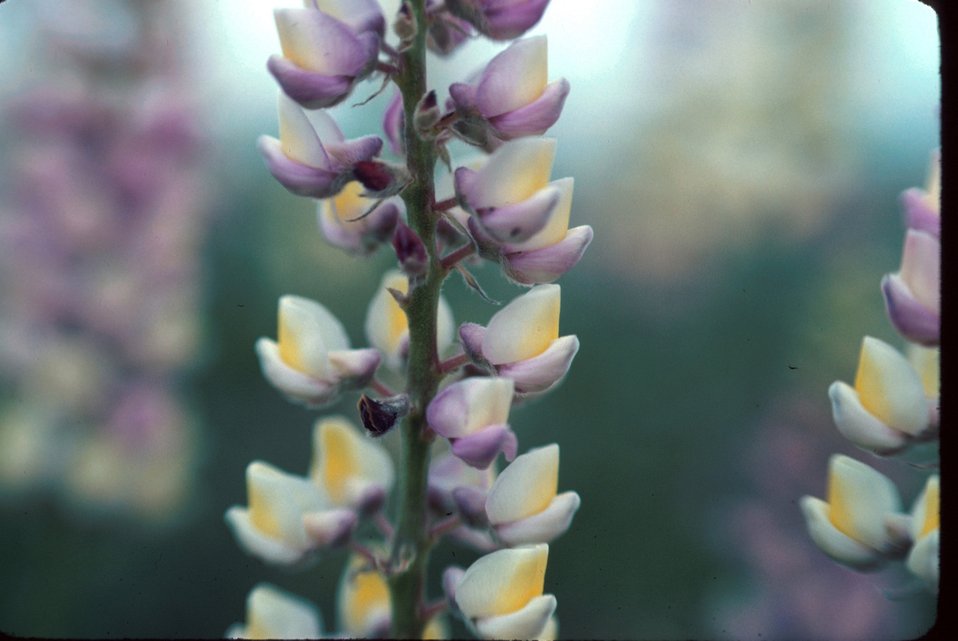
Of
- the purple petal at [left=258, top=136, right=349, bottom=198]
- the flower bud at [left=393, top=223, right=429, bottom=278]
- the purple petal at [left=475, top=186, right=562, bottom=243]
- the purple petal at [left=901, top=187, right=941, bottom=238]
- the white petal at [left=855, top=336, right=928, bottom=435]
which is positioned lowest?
the white petal at [left=855, top=336, right=928, bottom=435]

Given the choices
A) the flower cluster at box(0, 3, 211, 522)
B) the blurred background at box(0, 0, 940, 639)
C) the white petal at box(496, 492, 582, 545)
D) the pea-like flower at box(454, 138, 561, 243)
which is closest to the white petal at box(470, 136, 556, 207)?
the pea-like flower at box(454, 138, 561, 243)

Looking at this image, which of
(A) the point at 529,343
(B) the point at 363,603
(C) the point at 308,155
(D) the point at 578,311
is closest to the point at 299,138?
(C) the point at 308,155

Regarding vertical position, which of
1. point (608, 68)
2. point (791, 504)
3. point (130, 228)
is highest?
point (608, 68)

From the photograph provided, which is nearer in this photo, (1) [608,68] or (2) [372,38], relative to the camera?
(2) [372,38]

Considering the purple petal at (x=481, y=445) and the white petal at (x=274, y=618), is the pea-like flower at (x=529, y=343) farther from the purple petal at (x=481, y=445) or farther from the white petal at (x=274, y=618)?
the white petal at (x=274, y=618)

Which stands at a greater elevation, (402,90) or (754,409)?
(402,90)

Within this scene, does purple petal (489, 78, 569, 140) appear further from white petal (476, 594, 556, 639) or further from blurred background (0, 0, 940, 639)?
blurred background (0, 0, 940, 639)

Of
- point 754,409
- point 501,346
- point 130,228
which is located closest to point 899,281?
point 501,346

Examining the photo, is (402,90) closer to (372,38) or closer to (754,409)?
(372,38)
